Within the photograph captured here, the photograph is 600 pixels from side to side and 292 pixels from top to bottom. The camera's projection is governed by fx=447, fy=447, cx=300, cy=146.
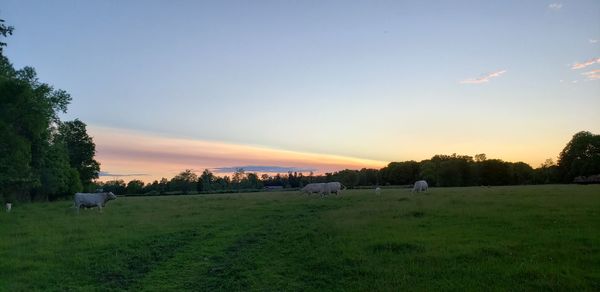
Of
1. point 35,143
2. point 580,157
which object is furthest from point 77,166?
point 580,157

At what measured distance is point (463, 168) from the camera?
12169 centimetres

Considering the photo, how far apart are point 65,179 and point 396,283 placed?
2249 inches

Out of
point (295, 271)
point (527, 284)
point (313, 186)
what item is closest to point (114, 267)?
point (295, 271)

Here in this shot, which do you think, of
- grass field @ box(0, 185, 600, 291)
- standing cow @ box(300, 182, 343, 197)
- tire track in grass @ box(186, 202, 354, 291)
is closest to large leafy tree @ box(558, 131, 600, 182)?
standing cow @ box(300, 182, 343, 197)

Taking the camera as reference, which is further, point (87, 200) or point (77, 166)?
point (77, 166)

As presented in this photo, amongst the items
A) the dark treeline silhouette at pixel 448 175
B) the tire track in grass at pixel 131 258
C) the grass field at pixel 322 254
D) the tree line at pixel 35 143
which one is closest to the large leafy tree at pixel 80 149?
the tree line at pixel 35 143

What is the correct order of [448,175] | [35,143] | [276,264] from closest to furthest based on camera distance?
[276,264]
[35,143]
[448,175]

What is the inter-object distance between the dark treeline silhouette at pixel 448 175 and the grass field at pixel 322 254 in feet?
286

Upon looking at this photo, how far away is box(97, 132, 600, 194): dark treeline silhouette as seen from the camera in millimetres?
101875

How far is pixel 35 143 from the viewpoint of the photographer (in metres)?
49.2

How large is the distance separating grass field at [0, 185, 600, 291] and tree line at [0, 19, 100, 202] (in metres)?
11.8

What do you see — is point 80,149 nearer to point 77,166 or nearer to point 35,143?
point 77,166

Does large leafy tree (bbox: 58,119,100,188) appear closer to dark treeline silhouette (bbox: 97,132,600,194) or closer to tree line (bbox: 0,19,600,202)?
tree line (bbox: 0,19,600,202)

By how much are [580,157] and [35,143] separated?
106035 mm
